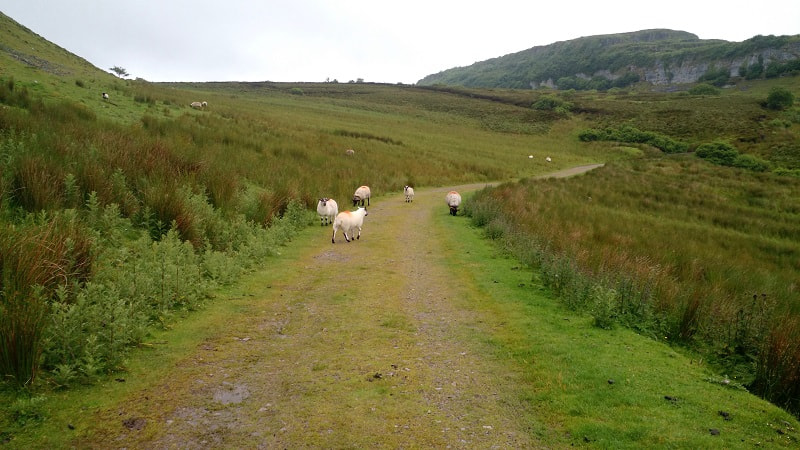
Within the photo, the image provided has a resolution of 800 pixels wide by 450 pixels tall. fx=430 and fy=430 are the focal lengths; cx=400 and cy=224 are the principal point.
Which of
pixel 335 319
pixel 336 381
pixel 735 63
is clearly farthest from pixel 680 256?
pixel 735 63

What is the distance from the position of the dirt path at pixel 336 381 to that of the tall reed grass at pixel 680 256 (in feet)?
9.26

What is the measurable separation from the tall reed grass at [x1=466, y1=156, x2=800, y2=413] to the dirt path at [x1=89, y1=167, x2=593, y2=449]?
2822mm

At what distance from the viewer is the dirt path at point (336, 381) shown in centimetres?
387

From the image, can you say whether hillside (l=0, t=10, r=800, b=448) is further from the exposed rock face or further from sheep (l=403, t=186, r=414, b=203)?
the exposed rock face

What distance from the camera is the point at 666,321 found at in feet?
23.1

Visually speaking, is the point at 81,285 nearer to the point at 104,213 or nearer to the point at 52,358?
the point at 52,358

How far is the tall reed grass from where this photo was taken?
19.7 feet

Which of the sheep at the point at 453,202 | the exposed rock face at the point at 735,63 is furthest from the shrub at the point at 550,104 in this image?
the exposed rock face at the point at 735,63

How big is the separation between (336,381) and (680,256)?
39.0 ft

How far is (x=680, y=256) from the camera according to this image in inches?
497

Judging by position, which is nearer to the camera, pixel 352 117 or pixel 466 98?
pixel 352 117

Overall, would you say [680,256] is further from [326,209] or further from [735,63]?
[735,63]

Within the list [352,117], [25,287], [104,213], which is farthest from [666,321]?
[352,117]

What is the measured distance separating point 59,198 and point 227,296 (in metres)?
3.57
